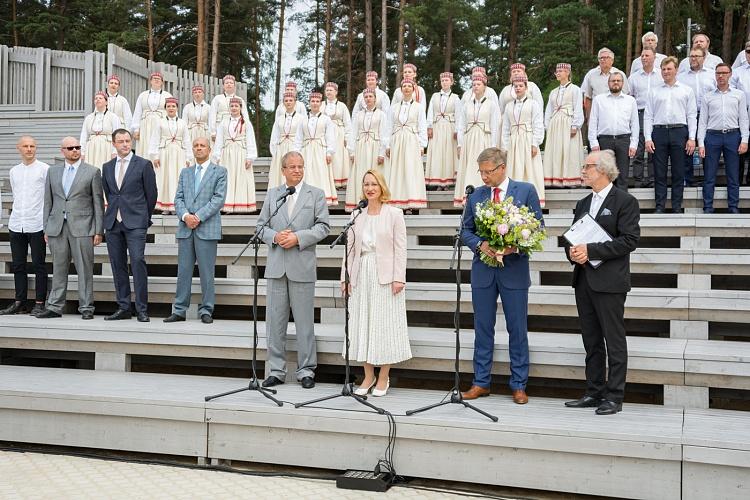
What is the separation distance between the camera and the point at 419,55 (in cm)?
3009

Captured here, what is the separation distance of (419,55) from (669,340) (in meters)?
25.0

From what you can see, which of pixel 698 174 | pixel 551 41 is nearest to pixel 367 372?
pixel 698 174

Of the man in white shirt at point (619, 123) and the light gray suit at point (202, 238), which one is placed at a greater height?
the man in white shirt at point (619, 123)

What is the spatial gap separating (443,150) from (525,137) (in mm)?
1662

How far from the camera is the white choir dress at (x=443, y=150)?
445 inches

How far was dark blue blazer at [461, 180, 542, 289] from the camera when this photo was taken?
591cm

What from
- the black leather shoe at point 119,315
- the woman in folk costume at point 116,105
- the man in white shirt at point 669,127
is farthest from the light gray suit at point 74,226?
the man in white shirt at point 669,127

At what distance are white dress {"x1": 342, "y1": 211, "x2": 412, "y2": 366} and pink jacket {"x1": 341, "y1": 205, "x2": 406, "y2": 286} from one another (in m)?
0.04

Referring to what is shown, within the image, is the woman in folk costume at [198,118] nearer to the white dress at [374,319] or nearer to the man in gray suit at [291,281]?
the man in gray suit at [291,281]

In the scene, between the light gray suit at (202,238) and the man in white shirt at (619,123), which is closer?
the light gray suit at (202,238)

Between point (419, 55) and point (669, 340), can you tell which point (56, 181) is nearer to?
point (669, 340)

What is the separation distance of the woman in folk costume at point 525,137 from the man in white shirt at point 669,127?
4.17 feet

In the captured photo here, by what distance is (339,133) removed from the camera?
12484 mm

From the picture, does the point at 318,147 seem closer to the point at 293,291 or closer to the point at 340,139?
the point at 340,139
